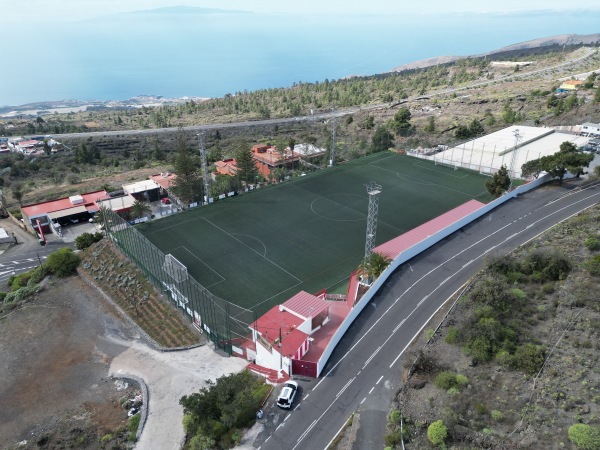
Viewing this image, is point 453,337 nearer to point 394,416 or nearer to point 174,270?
point 394,416

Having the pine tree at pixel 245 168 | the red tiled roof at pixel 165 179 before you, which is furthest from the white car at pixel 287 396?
the red tiled roof at pixel 165 179

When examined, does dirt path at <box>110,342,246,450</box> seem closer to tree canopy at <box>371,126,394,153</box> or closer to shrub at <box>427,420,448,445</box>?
shrub at <box>427,420,448,445</box>

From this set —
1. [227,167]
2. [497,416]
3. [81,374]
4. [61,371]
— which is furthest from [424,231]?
[227,167]

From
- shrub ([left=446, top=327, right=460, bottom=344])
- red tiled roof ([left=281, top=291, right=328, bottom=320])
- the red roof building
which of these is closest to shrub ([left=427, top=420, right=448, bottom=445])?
shrub ([left=446, top=327, right=460, bottom=344])

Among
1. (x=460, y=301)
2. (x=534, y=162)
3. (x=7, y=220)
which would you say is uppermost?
(x=534, y=162)

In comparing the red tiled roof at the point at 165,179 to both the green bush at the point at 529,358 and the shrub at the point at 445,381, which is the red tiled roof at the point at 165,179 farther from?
the green bush at the point at 529,358

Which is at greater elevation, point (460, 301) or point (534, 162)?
point (534, 162)

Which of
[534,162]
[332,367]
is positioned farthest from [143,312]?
[534,162]

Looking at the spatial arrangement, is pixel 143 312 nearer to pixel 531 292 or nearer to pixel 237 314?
pixel 237 314
